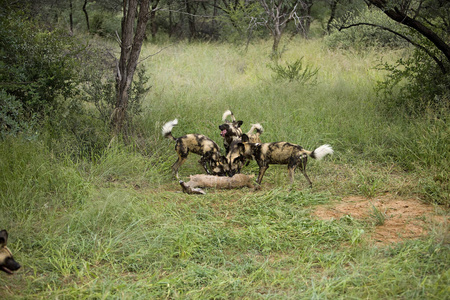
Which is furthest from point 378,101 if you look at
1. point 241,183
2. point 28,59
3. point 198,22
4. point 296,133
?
point 198,22

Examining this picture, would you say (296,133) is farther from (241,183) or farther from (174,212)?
(174,212)

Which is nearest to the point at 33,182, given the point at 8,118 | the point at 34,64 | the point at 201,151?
the point at 8,118

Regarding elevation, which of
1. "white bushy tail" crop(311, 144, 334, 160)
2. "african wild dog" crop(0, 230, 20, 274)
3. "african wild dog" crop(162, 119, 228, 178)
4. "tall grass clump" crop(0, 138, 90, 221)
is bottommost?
"tall grass clump" crop(0, 138, 90, 221)

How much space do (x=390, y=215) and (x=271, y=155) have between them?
1.63 metres

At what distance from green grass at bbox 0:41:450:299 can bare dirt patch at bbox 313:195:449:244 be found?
0.09 m

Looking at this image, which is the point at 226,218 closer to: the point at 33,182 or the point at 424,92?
the point at 33,182

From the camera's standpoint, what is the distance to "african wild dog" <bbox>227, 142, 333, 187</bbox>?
5188 mm

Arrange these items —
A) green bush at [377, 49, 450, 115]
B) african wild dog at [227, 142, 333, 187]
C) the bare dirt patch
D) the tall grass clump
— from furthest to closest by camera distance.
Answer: green bush at [377, 49, 450, 115] < african wild dog at [227, 142, 333, 187] < the tall grass clump < the bare dirt patch

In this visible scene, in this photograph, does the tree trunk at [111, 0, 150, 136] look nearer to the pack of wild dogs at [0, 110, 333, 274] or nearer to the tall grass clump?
the pack of wild dogs at [0, 110, 333, 274]

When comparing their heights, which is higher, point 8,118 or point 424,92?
point 424,92

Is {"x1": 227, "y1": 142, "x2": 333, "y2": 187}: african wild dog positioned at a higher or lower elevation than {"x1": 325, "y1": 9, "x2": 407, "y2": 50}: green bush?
lower

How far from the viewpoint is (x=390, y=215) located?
4398 millimetres

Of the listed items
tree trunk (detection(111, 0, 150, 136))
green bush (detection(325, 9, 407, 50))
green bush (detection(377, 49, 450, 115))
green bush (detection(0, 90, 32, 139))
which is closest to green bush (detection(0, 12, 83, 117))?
green bush (detection(0, 90, 32, 139))

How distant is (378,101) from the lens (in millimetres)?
7984
